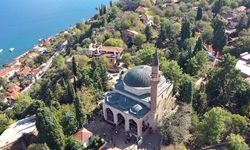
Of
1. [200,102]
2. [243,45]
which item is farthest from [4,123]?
[243,45]

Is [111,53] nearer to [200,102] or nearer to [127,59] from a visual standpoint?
[127,59]

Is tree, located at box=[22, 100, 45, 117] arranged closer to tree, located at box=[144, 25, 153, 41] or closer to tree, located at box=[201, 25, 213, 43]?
tree, located at box=[144, 25, 153, 41]

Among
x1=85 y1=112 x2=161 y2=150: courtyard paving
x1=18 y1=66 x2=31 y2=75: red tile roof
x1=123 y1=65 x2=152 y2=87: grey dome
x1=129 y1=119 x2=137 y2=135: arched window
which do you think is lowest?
x1=18 y1=66 x2=31 y2=75: red tile roof

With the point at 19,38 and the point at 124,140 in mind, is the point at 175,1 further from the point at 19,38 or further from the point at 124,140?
the point at 124,140

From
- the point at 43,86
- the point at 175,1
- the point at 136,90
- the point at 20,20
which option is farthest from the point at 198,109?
the point at 20,20

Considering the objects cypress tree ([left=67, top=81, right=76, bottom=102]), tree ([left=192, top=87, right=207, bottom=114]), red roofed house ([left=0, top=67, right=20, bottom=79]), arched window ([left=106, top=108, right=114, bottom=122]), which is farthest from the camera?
red roofed house ([left=0, top=67, right=20, bottom=79])

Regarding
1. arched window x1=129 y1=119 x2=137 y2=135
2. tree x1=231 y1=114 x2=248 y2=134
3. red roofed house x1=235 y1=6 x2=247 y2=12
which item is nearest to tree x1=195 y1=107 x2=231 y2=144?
tree x1=231 y1=114 x2=248 y2=134

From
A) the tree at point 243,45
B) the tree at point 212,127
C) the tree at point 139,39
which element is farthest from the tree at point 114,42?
the tree at point 212,127
